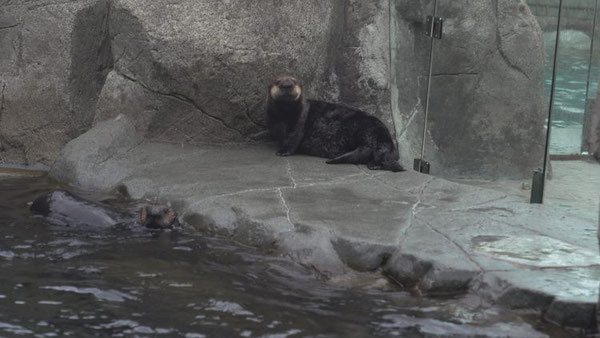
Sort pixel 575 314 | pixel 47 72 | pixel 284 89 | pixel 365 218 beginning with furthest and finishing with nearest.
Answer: pixel 47 72 < pixel 284 89 < pixel 365 218 < pixel 575 314

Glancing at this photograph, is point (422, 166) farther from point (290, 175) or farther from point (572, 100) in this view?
point (572, 100)

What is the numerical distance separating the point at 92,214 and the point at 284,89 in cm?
237

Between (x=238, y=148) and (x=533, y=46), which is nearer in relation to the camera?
(x=533, y=46)

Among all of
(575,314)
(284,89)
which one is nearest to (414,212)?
(575,314)

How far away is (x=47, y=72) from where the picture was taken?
8.27 m

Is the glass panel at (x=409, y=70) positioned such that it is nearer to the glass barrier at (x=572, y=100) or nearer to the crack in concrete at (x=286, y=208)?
the glass barrier at (x=572, y=100)

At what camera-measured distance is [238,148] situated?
26.9 feet

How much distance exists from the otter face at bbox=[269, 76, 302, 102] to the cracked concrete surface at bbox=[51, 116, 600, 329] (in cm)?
57

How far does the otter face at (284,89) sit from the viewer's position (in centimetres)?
781

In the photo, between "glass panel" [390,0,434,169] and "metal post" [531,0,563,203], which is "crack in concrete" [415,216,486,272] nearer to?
"metal post" [531,0,563,203]

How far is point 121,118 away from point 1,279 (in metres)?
3.36

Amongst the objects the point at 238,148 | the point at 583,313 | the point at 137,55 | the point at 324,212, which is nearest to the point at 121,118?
the point at 137,55

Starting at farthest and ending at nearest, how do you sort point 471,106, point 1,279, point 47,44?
point 47,44
point 471,106
point 1,279

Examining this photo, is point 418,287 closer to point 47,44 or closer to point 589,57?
point 589,57
